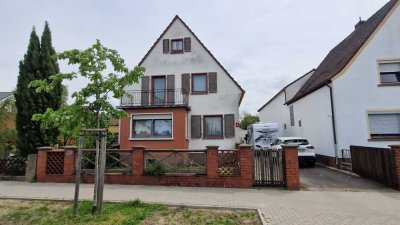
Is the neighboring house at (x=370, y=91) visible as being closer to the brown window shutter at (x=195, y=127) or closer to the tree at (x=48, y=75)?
the brown window shutter at (x=195, y=127)

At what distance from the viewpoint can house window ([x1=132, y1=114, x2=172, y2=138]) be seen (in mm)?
17484

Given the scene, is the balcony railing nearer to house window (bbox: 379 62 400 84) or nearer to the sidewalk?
the sidewalk

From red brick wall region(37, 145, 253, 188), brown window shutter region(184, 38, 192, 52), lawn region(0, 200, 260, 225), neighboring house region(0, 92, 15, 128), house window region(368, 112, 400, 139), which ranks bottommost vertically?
lawn region(0, 200, 260, 225)

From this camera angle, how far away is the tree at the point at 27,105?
45.3ft

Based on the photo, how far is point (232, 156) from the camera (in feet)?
34.9

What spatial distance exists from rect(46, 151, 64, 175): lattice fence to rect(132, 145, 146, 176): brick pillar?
10.9ft

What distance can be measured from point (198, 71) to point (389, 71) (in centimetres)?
1132

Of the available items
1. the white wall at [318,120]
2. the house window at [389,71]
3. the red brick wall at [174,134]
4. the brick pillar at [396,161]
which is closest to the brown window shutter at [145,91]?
the red brick wall at [174,134]

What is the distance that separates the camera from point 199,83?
733 inches

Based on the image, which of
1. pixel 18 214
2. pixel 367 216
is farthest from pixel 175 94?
pixel 367 216

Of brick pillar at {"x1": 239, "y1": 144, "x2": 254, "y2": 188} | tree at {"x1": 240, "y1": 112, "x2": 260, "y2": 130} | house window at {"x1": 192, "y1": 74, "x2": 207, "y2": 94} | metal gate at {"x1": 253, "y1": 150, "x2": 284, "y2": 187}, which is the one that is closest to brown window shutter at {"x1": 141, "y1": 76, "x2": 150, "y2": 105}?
house window at {"x1": 192, "y1": 74, "x2": 207, "y2": 94}

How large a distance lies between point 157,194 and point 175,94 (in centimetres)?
1000

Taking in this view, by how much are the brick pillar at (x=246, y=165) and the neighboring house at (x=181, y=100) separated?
7.18m

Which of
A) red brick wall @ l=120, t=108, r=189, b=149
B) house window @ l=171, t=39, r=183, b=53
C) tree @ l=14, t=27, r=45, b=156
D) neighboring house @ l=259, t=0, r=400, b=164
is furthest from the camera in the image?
house window @ l=171, t=39, r=183, b=53
